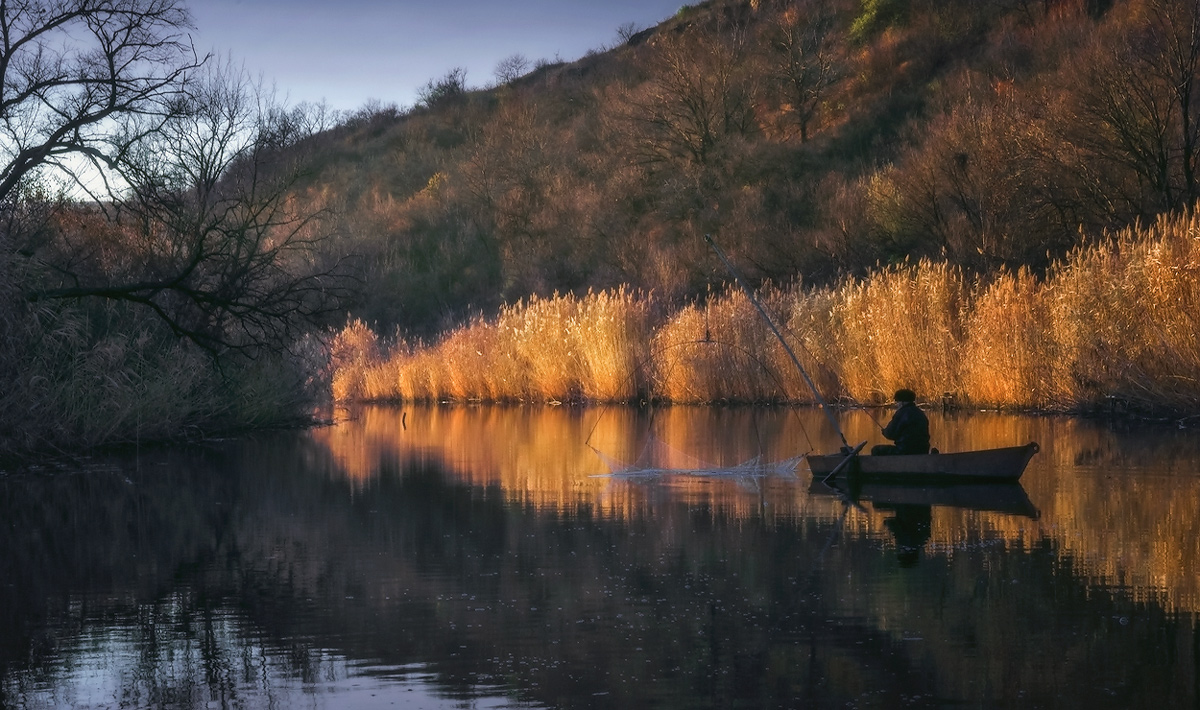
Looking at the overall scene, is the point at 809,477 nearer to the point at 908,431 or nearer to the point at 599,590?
the point at 908,431

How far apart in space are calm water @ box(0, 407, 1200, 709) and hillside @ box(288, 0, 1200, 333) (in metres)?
14.6

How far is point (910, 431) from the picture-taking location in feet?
49.7

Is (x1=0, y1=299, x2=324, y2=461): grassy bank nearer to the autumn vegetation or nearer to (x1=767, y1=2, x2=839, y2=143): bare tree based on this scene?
the autumn vegetation

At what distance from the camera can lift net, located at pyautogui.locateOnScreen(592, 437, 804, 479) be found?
16641 mm

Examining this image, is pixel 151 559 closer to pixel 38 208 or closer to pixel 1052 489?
pixel 1052 489

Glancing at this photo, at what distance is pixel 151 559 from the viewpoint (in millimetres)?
10641

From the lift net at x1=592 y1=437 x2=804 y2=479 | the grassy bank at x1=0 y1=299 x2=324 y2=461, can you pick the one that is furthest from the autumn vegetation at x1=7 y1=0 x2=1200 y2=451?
the lift net at x1=592 y1=437 x2=804 y2=479

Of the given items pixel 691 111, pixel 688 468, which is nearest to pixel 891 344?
pixel 688 468

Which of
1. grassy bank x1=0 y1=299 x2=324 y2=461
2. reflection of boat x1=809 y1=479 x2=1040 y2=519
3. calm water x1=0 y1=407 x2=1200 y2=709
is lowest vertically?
calm water x1=0 y1=407 x2=1200 y2=709

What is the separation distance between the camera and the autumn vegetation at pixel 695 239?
20.1m

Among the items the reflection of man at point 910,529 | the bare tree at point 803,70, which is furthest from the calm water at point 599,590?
the bare tree at point 803,70

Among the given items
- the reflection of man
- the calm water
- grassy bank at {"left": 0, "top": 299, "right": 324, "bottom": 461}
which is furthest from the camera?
grassy bank at {"left": 0, "top": 299, "right": 324, "bottom": 461}

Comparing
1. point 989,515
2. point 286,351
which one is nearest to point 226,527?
point 989,515

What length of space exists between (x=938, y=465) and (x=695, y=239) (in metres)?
34.2
